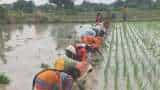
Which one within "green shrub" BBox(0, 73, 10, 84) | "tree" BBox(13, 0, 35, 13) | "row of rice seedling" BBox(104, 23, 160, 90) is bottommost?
"green shrub" BBox(0, 73, 10, 84)

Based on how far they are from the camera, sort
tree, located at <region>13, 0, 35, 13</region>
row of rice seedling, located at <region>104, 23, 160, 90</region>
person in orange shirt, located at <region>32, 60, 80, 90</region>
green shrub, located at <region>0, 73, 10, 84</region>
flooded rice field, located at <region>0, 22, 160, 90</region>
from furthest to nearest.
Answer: tree, located at <region>13, 0, 35, 13</region>, green shrub, located at <region>0, 73, 10, 84</region>, flooded rice field, located at <region>0, 22, 160, 90</region>, row of rice seedling, located at <region>104, 23, 160, 90</region>, person in orange shirt, located at <region>32, 60, 80, 90</region>

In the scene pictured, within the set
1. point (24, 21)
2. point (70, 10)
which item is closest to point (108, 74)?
point (24, 21)

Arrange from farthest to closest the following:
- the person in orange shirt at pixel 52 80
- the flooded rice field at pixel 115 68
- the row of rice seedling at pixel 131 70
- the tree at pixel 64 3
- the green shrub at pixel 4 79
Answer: the tree at pixel 64 3
the green shrub at pixel 4 79
the flooded rice field at pixel 115 68
the row of rice seedling at pixel 131 70
the person in orange shirt at pixel 52 80

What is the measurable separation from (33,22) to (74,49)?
28.9 meters

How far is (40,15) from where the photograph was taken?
117 ft

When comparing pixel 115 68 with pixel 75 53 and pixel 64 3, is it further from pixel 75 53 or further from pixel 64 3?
pixel 64 3

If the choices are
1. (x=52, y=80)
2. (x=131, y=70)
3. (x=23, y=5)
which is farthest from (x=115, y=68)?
(x=23, y=5)

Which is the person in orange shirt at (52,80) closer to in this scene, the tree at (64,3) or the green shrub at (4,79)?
the green shrub at (4,79)

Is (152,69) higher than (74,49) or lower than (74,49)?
lower

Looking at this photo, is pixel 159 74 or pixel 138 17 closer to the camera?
pixel 159 74

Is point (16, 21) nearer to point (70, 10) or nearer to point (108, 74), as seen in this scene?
point (70, 10)

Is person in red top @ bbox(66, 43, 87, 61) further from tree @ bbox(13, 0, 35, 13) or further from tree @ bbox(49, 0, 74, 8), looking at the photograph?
tree @ bbox(13, 0, 35, 13)

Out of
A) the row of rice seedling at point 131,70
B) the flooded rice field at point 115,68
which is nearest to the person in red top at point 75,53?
the flooded rice field at point 115,68

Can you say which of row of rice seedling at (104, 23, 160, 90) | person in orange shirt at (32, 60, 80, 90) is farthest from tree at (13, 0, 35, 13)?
person in orange shirt at (32, 60, 80, 90)
